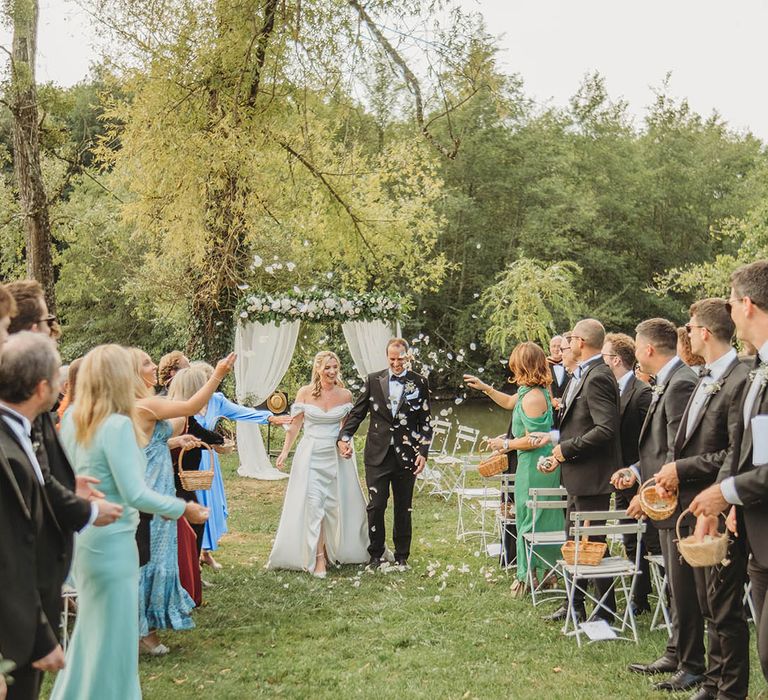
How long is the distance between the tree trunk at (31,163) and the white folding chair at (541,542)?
8.55m

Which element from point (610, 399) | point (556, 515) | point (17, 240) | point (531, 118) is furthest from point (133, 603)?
point (531, 118)

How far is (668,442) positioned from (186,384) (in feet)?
11.9

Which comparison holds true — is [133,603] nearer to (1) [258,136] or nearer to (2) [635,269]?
(1) [258,136]

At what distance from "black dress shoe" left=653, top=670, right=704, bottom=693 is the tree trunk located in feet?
34.3

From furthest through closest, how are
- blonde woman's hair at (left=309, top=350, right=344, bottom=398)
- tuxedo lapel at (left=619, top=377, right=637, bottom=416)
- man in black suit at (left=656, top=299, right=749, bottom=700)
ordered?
blonde woman's hair at (left=309, top=350, right=344, bottom=398) → tuxedo lapel at (left=619, top=377, right=637, bottom=416) → man in black suit at (left=656, top=299, right=749, bottom=700)

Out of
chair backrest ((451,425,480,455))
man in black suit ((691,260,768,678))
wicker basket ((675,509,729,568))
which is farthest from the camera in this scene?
chair backrest ((451,425,480,455))

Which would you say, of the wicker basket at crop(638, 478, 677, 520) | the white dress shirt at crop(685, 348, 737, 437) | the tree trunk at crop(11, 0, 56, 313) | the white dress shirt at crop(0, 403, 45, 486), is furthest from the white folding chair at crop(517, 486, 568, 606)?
the tree trunk at crop(11, 0, 56, 313)

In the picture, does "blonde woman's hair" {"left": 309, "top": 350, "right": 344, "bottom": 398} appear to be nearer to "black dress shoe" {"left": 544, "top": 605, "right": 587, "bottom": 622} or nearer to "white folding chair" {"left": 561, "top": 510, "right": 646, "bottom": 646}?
"black dress shoe" {"left": 544, "top": 605, "right": 587, "bottom": 622}

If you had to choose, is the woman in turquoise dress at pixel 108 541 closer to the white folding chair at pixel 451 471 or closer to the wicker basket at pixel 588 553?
the wicker basket at pixel 588 553

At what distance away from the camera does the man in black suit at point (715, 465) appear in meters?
4.16

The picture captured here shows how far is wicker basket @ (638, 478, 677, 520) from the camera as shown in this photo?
177 inches

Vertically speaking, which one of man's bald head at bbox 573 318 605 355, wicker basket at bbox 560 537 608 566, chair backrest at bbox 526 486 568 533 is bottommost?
wicker basket at bbox 560 537 608 566

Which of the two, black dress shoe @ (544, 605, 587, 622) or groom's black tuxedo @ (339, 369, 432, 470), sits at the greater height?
groom's black tuxedo @ (339, 369, 432, 470)

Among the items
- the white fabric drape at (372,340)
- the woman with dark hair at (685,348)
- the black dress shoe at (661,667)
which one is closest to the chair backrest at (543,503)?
the black dress shoe at (661,667)
